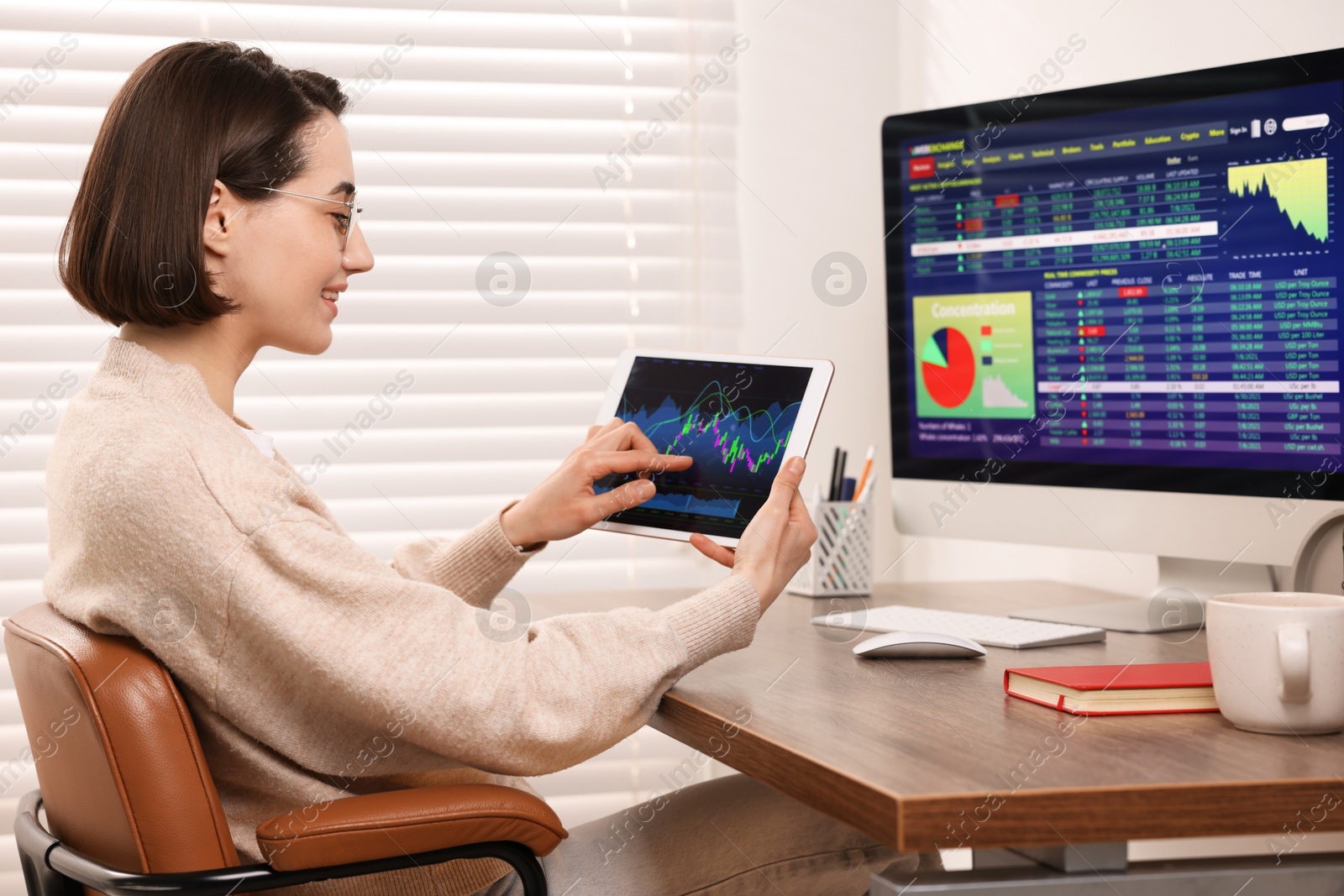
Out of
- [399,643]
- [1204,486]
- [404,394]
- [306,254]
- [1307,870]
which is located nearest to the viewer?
[1307,870]

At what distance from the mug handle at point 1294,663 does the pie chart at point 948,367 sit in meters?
0.75

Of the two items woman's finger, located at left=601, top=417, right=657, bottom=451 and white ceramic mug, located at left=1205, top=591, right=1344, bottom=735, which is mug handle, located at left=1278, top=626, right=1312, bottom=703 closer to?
white ceramic mug, located at left=1205, top=591, right=1344, bottom=735

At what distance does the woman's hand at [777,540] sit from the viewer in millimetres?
1146

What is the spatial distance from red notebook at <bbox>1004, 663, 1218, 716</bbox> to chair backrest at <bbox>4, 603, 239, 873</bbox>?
0.68m

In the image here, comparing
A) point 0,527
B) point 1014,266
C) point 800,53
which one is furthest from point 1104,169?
point 0,527

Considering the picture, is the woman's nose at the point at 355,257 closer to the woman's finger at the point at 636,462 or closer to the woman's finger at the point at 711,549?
the woman's finger at the point at 636,462

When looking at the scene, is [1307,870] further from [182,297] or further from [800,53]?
[800,53]

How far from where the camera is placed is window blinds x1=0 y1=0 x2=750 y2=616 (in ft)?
6.23

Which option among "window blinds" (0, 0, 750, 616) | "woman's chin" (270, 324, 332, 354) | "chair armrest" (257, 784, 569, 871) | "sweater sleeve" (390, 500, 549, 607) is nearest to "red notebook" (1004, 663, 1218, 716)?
"chair armrest" (257, 784, 569, 871)

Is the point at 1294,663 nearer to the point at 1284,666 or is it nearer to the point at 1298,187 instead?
the point at 1284,666

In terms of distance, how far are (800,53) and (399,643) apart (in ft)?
5.03

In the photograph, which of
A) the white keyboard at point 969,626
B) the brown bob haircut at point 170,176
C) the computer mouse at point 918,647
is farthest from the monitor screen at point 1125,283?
the brown bob haircut at point 170,176

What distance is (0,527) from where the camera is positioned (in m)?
1.89

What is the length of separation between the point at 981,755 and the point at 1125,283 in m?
0.76
